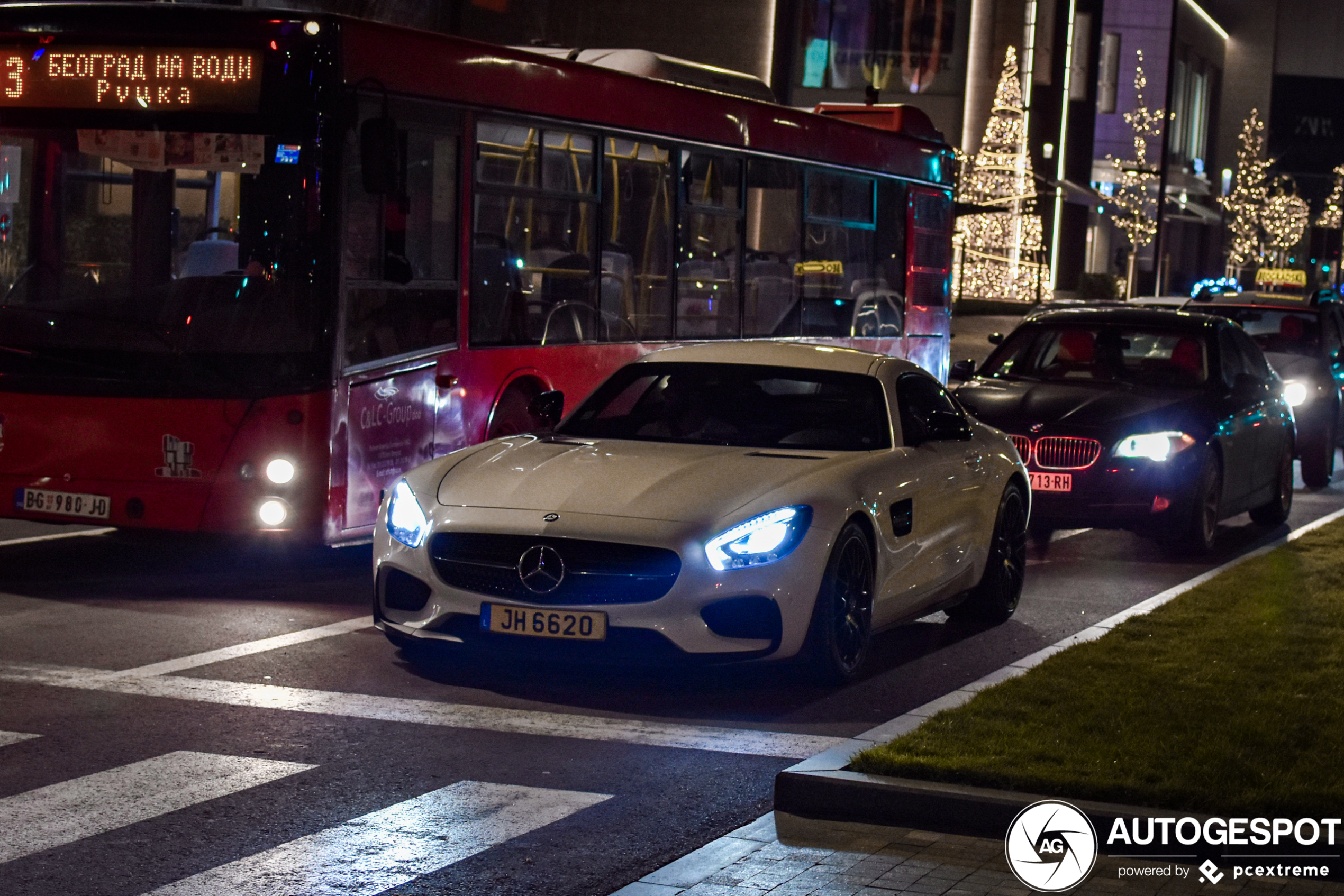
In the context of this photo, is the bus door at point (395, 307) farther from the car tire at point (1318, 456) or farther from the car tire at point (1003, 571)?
the car tire at point (1318, 456)

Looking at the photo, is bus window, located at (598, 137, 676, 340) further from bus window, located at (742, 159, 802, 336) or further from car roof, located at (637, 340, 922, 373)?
car roof, located at (637, 340, 922, 373)

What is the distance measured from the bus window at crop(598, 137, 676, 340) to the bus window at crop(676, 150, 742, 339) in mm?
196

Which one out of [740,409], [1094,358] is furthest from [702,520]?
[1094,358]

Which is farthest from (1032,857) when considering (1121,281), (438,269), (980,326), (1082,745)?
(1121,281)

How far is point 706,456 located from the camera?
8828 millimetres

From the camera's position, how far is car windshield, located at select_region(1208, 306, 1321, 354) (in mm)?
20125

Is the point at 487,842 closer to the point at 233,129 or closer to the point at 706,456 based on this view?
the point at 706,456

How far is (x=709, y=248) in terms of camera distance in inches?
577

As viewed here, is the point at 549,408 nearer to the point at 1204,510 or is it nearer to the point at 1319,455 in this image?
the point at 1204,510

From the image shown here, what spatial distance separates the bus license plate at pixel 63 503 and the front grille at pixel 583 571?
3.23 metres

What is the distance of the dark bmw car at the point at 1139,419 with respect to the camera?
13227mm

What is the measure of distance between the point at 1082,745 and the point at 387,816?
7.87 feet

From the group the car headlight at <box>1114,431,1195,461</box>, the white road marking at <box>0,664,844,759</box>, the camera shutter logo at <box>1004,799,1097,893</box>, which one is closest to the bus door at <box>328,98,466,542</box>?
the white road marking at <box>0,664,844,759</box>

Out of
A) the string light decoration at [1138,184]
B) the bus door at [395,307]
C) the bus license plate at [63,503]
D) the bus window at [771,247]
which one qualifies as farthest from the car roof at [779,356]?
the string light decoration at [1138,184]
